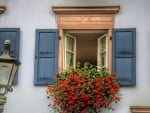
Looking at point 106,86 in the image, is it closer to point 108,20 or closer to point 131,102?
point 131,102

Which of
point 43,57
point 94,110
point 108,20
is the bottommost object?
point 94,110

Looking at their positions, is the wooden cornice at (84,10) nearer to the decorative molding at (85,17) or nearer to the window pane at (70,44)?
the decorative molding at (85,17)

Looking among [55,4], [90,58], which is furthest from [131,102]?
[90,58]

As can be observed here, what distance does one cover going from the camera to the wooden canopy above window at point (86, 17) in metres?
10.7

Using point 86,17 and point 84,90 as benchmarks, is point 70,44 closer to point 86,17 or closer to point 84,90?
point 86,17

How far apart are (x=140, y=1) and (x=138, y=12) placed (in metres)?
Answer: 0.26

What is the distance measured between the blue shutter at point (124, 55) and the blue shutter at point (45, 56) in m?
1.29

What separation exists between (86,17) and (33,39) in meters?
1.27

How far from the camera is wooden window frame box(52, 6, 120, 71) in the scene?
10727 mm

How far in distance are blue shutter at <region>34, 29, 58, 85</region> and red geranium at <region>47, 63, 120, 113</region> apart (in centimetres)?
30

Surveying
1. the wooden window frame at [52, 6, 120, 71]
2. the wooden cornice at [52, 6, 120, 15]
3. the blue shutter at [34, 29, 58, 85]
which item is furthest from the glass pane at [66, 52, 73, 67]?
the wooden cornice at [52, 6, 120, 15]

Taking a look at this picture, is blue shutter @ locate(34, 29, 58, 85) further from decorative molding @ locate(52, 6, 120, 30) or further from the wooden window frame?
decorative molding @ locate(52, 6, 120, 30)

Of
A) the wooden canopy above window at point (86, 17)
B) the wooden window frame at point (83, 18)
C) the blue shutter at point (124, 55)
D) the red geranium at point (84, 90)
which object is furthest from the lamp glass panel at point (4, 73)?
the wooden canopy above window at point (86, 17)

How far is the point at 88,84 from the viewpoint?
1002 centimetres
